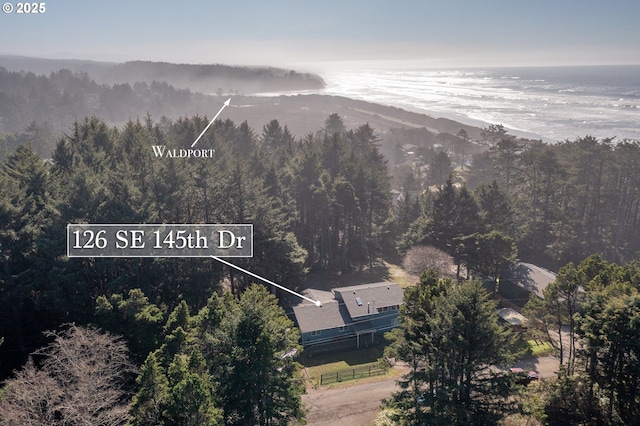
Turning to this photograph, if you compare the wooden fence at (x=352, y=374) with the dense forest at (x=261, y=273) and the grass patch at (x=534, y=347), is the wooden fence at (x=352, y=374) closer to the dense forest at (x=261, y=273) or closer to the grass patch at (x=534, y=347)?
the dense forest at (x=261, y=273)

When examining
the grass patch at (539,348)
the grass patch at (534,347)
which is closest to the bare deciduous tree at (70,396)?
the grass patch at (534,347)

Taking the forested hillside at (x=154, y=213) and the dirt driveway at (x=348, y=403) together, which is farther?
the forested hillside at (x=154, y=213)

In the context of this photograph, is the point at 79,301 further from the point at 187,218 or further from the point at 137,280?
the point at 187,218

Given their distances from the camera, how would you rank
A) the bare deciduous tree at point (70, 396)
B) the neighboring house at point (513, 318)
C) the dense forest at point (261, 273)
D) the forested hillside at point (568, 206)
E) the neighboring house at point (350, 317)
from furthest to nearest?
the forested hillside at point (568, 206)
the neighboring house at point (513, 318)
the neighboring house at point (350, 317)
the dense forest at point (261, 273)
the bare deciduous tree at point (70, 396)

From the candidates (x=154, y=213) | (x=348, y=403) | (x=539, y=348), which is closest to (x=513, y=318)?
(x=539, y=348)

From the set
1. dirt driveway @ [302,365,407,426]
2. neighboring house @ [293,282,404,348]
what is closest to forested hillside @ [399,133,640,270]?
neighboring house @ [293,282,404,348]

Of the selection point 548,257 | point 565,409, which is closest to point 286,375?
point 565,409

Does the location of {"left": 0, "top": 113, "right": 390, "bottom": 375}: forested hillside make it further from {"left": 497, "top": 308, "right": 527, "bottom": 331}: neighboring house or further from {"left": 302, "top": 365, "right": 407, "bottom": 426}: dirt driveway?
{"left": 497, "top": 308, "right": 527, "bottom": 331}: neighboring house

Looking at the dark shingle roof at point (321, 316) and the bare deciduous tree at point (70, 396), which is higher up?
the bare deciduous tree at point (70, 396)
